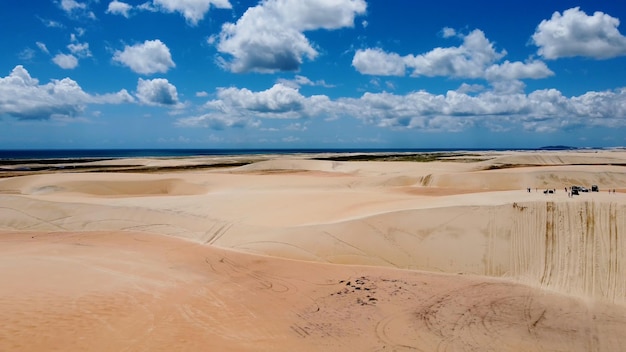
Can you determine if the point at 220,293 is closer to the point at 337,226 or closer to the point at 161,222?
the point at 337,226

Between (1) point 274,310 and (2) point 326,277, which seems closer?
(1) point 274,310

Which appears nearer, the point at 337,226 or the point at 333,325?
the point at 333,325

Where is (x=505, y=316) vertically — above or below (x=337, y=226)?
below

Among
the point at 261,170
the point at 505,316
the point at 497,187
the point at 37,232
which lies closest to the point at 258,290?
the point at 505,316

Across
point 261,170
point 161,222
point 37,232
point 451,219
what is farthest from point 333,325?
point 261,170

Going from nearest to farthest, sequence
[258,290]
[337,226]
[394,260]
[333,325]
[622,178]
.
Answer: [333,325]
[258,290]
[394,260]
[337,226]
[622,178]

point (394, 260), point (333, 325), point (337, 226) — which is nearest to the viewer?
point (333, 325)

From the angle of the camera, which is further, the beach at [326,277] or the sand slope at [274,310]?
the beach at [326,277]

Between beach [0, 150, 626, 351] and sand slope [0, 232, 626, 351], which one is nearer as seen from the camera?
sand slope [0, 232, 626, 351]
